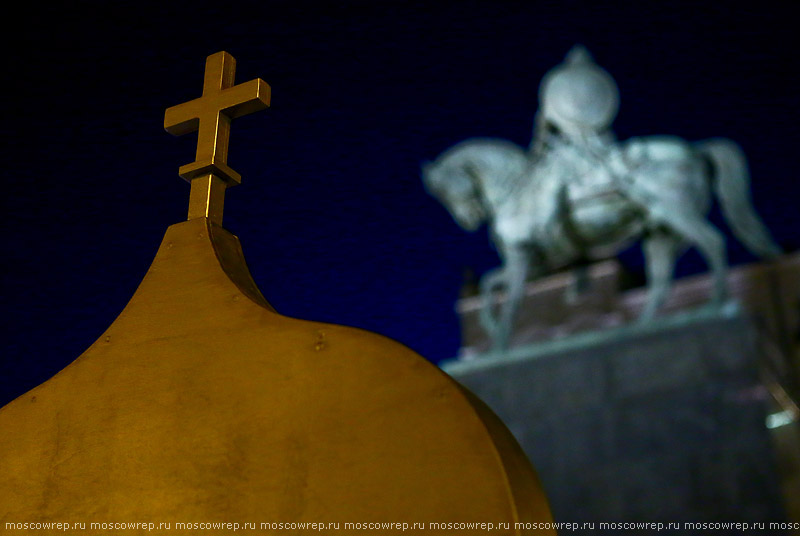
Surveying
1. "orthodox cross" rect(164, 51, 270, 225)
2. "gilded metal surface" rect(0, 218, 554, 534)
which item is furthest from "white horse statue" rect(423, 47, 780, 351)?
"gilded metal surface" rect(0, 218, 554, 534)

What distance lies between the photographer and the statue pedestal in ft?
17.3

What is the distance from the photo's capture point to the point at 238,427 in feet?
2.69

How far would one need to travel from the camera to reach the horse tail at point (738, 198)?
18.5 ft

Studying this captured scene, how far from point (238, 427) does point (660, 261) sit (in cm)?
558

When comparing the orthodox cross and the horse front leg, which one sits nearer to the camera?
the orthodox cross

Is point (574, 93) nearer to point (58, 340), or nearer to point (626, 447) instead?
point (626, 447)

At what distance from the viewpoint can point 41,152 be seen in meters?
4.38

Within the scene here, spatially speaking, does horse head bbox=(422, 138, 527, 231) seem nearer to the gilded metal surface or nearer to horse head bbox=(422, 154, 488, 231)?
horse head bbox=(422, 154, 488, 231)

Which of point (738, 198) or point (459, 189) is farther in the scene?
point (459, 189)

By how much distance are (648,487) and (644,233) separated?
1602 millimetres

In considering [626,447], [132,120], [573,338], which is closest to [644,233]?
[573,338]

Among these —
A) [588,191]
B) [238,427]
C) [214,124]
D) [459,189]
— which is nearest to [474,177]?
[459,189]

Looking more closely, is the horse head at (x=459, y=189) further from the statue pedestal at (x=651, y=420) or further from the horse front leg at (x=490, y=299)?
the statue pedestal at (x=651, y=420)

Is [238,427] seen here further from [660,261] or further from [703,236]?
[660,261]
